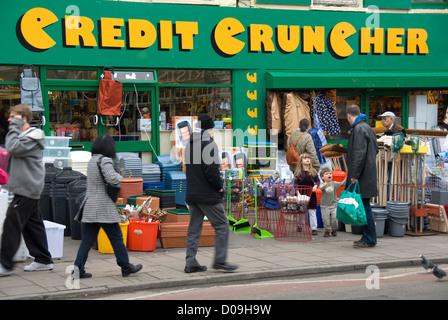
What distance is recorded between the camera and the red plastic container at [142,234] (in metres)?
9.60

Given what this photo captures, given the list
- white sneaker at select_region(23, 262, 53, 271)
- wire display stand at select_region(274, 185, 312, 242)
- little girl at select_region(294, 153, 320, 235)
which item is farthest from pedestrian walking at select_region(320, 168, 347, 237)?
white sneaker at select_region(23, 262, 53, 271)

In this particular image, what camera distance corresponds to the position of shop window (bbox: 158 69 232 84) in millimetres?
14633

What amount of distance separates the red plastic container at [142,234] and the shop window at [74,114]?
4.86 meters

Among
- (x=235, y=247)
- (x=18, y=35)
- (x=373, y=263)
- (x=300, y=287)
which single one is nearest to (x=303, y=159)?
(x=235, y=247)

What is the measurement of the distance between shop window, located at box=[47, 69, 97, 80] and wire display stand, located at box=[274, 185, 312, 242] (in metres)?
5.56

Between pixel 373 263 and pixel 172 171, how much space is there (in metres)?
6.14

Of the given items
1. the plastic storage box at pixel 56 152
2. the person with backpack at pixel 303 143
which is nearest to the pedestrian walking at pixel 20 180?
the plastic storage box at pixel 56 152

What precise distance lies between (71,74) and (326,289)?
28.1ft

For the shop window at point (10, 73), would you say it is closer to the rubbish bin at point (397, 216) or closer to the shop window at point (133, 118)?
the shop window at point (133, 118)

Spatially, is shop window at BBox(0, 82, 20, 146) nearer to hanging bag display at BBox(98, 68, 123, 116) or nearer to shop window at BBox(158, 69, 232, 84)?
hanging bag display at BBox(98, 68, 123, 116)

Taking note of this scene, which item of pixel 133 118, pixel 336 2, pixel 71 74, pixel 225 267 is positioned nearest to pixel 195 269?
pixel 225 267

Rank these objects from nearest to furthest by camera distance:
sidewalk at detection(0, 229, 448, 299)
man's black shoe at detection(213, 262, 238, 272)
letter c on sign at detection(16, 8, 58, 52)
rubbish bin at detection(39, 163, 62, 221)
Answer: sidewalk at detection(0, 229, 448, 299), man's black shoe at detection(213, 262, 238, 272), rubbish bin at detection(39, 163, 62, 221), letter c on sign at detection(16, 8, 58, 52)

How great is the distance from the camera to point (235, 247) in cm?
1021

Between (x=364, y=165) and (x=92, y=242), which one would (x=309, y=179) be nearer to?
(x=364, y=165)
